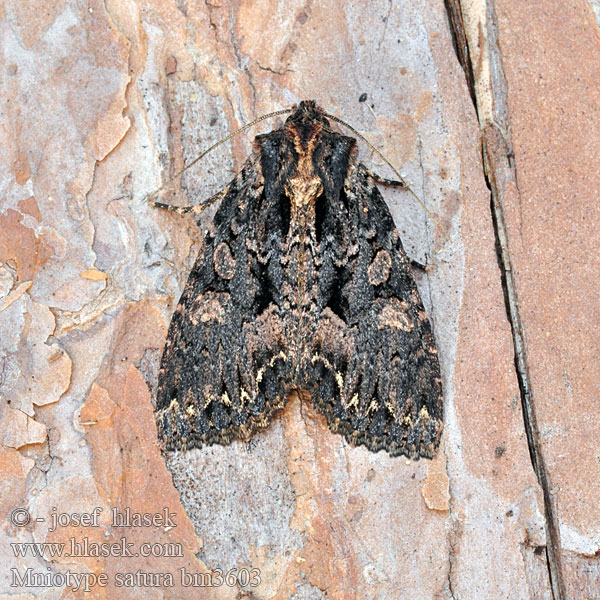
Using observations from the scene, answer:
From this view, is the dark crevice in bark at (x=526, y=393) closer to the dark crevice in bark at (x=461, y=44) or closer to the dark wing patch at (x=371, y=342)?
the dark crevice in bark at (x=461, y=44)

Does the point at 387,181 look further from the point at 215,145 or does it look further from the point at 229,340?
the point at 229,340

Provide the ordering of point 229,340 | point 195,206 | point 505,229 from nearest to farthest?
point 229,340
point 195,206
point 505,229

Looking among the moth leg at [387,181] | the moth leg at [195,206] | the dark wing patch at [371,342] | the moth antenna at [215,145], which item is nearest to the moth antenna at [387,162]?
the moth leg at [387,181]

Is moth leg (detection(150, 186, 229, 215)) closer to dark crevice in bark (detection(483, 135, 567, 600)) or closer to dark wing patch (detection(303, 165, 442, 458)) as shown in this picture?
dark wing patch (detection(303, 165, 442, 458))

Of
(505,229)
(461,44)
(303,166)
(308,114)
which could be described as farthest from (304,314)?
(461,44)

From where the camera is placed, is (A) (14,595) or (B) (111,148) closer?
(A) (14,595)

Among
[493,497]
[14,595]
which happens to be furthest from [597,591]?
[14,595]

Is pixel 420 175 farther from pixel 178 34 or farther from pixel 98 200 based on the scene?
pixel 98 200
